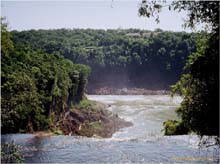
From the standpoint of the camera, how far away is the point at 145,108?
59.5 meters

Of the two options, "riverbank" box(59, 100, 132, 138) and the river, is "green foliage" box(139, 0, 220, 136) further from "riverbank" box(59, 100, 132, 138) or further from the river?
"riverbank" box(59, 100, 132, 138)

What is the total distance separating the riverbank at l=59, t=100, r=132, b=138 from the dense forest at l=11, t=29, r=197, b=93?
3846 centimetres

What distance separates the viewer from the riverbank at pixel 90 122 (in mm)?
41688

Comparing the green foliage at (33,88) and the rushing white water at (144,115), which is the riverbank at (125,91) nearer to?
the rushing white water at (144,115)

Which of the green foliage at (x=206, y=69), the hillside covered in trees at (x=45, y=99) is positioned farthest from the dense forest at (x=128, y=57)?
the green foliage at (x=206, y=69)

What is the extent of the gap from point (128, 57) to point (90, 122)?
52613 millimetres

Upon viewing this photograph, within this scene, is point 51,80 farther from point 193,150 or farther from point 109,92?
point 109,92

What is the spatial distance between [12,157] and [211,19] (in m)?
6.25

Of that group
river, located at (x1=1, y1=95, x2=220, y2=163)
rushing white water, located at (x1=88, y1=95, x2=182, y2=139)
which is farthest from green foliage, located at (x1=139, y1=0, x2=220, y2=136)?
rushing white water, located at (x1=88, y1=95, x2=182, y2=139)

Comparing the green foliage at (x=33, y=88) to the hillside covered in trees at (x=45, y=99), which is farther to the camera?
the hillside covered in trees at (x=45, y=99)

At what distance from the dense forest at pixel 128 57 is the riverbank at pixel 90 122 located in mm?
38459

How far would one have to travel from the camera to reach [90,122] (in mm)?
47406

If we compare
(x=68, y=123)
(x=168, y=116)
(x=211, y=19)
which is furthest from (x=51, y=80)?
(x=211, y=19)

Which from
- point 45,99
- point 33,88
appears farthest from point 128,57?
point 33,88
